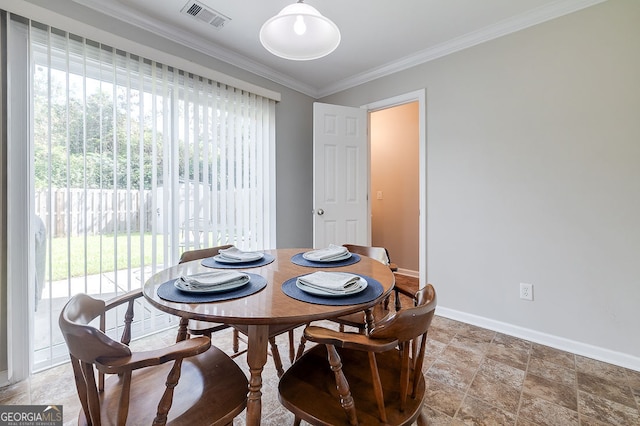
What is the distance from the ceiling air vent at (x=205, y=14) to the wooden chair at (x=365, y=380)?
7.75ft

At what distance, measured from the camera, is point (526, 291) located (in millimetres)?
2213

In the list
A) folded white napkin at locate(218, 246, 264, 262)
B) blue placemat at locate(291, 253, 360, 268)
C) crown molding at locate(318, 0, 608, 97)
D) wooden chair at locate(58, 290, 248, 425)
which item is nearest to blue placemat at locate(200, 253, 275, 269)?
folded white napkin at locate(218, 246, 264, 262)

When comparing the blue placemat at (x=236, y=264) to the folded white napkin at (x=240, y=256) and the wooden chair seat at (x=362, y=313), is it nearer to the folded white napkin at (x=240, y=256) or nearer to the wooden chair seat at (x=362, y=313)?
the folded white napkin at (x=240, y=256)

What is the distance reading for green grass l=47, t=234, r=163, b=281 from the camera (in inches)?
70.6

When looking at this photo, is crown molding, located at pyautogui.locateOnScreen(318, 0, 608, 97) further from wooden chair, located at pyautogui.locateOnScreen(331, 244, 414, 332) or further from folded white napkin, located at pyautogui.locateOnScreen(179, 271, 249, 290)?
folded white napkin, located at pyautogui.locateOnScreen(179, 271, 249, 290)

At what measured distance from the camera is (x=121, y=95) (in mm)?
2023

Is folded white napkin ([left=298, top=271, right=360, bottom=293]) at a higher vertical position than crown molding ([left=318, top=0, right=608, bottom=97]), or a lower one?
lower

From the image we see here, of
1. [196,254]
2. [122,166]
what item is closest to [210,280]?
[196,254]

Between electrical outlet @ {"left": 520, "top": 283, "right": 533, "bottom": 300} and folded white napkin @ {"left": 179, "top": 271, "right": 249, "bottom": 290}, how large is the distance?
224cm

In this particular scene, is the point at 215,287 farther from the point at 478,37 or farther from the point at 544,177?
the point at 478,37

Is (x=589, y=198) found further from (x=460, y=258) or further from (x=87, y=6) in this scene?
(x=87, y=6)

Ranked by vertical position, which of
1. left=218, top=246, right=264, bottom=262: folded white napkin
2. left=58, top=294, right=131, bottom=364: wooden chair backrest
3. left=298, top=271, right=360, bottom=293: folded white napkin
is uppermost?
left=218, top=246, right=264, bottom=262: folded white napkin

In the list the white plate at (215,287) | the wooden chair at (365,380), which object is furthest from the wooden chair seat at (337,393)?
the white plate at (215,287)

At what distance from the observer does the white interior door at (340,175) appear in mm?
3049
